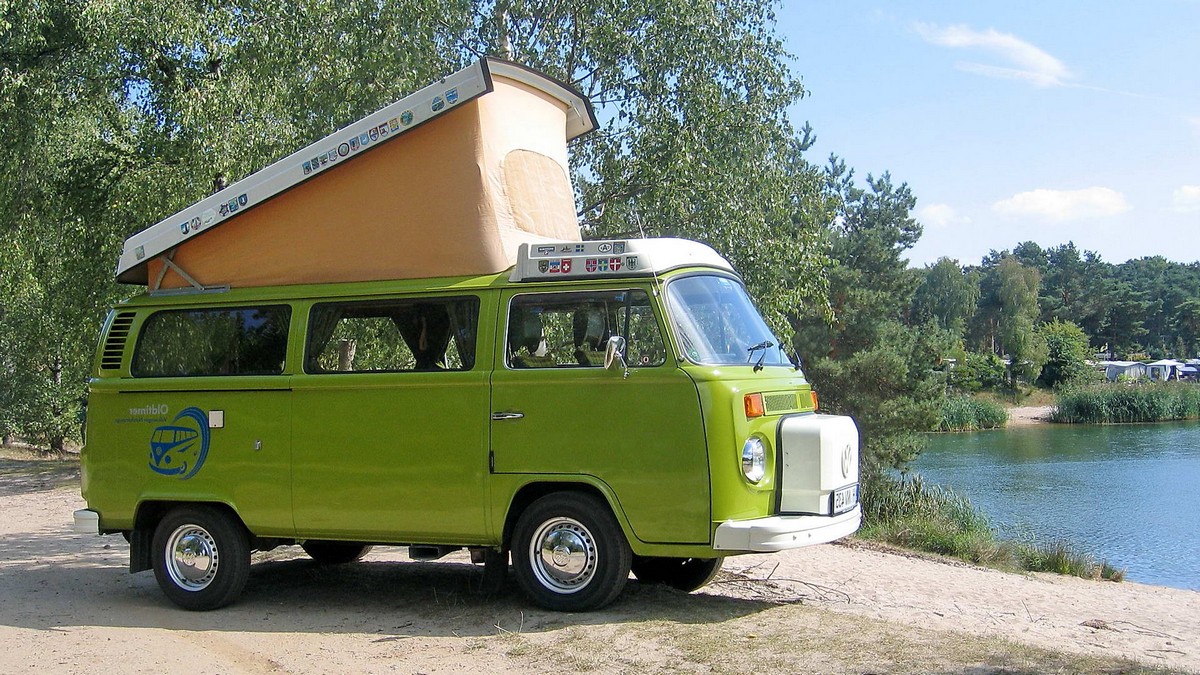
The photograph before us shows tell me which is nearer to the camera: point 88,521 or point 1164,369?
point 88,521

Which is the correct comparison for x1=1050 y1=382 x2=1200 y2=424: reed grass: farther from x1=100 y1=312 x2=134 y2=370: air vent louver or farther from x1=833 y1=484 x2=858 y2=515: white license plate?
x1=100 y1=312 x2=134 y2=370: air vent louver

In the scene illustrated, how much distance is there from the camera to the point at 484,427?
26.7 feet

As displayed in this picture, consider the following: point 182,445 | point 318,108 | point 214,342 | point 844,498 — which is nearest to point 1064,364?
point 318,108

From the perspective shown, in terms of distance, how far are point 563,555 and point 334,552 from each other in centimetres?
333

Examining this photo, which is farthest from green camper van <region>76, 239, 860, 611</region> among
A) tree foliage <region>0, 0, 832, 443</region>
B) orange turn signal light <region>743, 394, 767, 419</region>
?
tree foliage <region>0, 0, 832, 443</region>

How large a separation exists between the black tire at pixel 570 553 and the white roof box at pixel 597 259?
1583 mm

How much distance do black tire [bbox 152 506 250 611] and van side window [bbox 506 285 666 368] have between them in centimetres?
279

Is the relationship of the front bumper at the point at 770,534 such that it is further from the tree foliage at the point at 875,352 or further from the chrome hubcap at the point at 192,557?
the tree foliage at the point at 875,352

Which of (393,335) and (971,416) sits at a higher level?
(393,335)

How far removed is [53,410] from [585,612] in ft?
78.7

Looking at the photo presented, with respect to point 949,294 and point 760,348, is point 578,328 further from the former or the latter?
point 949,294

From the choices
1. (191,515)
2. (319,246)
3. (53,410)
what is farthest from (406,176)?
(53,410)

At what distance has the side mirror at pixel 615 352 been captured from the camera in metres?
7.62

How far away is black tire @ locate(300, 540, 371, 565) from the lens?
10.2m
